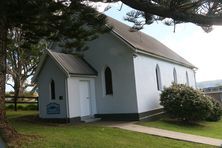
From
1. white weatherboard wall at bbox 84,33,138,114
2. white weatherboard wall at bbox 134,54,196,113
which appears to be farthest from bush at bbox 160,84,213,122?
white weatherboard wall at bbox 84,33,138,114

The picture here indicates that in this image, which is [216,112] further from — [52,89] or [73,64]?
[52,89]

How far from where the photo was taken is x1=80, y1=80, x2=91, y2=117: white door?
20250mm

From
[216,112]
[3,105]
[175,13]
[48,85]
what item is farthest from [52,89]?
[175,13]

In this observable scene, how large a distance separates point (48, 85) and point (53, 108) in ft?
4.75

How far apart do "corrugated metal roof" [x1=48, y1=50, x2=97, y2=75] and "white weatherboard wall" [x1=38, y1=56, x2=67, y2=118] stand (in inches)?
16.1

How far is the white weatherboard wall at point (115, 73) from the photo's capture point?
20.2 meters

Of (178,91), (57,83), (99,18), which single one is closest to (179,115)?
(178,91)

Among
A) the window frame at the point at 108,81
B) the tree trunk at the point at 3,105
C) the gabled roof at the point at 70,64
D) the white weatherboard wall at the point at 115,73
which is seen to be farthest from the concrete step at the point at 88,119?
the tree trunk at the point at 3,105

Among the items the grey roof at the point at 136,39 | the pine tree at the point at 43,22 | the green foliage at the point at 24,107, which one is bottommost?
the green foliage at the point at 24,107

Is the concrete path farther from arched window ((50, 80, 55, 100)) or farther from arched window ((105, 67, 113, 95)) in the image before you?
arched window ((50, 80, 55, 100))

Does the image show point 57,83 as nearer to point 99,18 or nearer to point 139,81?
point 139,81

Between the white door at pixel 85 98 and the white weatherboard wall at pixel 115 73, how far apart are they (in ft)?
2.23

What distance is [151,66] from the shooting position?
2300 cm

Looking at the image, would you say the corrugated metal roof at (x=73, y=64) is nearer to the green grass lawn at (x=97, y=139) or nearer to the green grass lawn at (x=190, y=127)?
the green grass lawn at (x=190, y=127)
